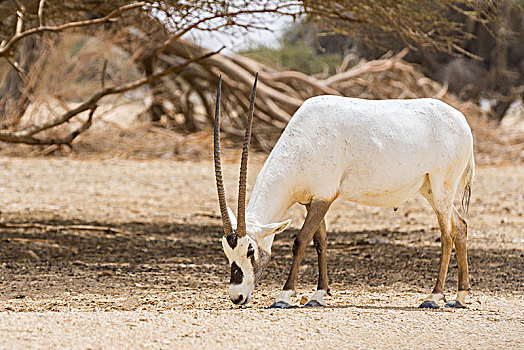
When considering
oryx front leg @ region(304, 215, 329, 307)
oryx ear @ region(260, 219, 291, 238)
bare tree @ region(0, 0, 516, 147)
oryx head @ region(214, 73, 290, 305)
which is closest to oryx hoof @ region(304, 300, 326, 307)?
oryx front leg @ region(304, 215, 329, 307)

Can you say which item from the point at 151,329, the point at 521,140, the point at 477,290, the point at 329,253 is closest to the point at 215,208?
the point at 329,253

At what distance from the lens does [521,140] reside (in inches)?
723

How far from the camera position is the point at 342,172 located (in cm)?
496

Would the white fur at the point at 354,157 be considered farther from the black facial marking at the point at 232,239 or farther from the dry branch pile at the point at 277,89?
the dry branch pile at the point at 277,89

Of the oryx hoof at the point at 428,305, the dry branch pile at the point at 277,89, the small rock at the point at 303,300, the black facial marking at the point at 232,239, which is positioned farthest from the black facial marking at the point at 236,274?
the dry branch pile at the point at 277,89

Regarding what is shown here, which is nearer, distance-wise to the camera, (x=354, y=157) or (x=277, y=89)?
(x=354, y=157)

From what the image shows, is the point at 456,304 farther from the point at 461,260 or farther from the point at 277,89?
the point at 277,89

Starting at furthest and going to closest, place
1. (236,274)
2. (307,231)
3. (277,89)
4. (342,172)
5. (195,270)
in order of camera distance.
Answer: (277,89)
(195,270)
(342,172)
(307,231)
(236,274)

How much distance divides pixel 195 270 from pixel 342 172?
6.87 feet

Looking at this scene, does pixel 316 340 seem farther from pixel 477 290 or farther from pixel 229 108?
pixel 229 108

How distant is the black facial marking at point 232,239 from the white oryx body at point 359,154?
0.62 ft

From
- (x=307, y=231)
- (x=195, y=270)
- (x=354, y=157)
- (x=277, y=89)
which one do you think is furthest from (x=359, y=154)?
(x=277, y=89)

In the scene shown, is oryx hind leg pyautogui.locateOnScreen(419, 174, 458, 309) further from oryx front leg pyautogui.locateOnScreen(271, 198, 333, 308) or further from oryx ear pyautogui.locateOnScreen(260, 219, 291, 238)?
oryx ear pyautogui.locateOnScreen(260, 219, 291, 238)

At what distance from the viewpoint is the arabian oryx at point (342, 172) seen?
4.62 metres
